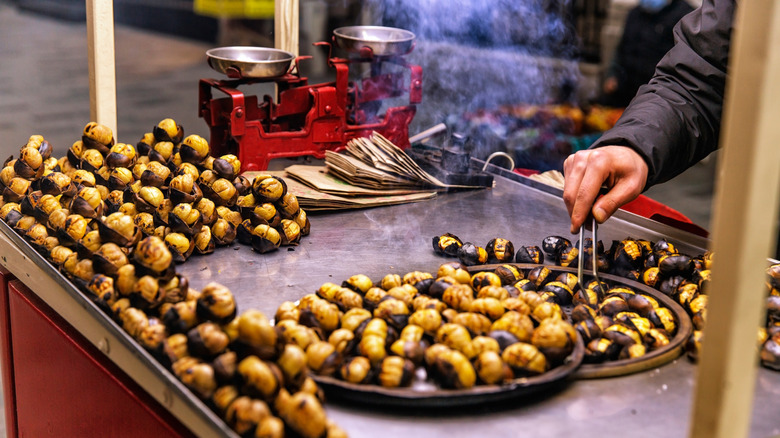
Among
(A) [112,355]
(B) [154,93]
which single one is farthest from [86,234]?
(B) [154,93]

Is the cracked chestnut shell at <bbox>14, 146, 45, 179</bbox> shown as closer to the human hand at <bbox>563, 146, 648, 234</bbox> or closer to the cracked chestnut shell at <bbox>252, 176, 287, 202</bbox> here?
the cracked chestnut shell at <bbox>252, 176, 287, 202</bbox>

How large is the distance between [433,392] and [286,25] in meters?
2.29

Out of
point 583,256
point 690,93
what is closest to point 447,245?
point 583,256

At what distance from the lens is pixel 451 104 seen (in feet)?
17.5

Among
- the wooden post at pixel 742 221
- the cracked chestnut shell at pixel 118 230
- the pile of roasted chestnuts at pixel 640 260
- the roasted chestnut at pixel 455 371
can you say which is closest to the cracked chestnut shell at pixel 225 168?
the cracked chestnut shell at pixel 118 230

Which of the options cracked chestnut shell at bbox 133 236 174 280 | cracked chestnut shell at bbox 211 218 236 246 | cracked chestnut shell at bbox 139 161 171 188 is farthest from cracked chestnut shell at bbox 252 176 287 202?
cracked chestnut shell at bbox 133 236 174 280

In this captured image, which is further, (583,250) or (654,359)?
(583,250)

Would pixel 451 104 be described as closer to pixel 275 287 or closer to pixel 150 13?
pixel 275 287

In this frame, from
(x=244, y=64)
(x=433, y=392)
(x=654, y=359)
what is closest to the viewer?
(x=433, y=392)

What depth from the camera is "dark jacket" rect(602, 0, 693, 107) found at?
6.11m

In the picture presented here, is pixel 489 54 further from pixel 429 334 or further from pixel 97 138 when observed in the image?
pixel 429 334

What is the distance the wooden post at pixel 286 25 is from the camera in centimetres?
319

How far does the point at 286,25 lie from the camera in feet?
10.6

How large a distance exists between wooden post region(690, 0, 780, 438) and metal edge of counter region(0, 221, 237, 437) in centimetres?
76
